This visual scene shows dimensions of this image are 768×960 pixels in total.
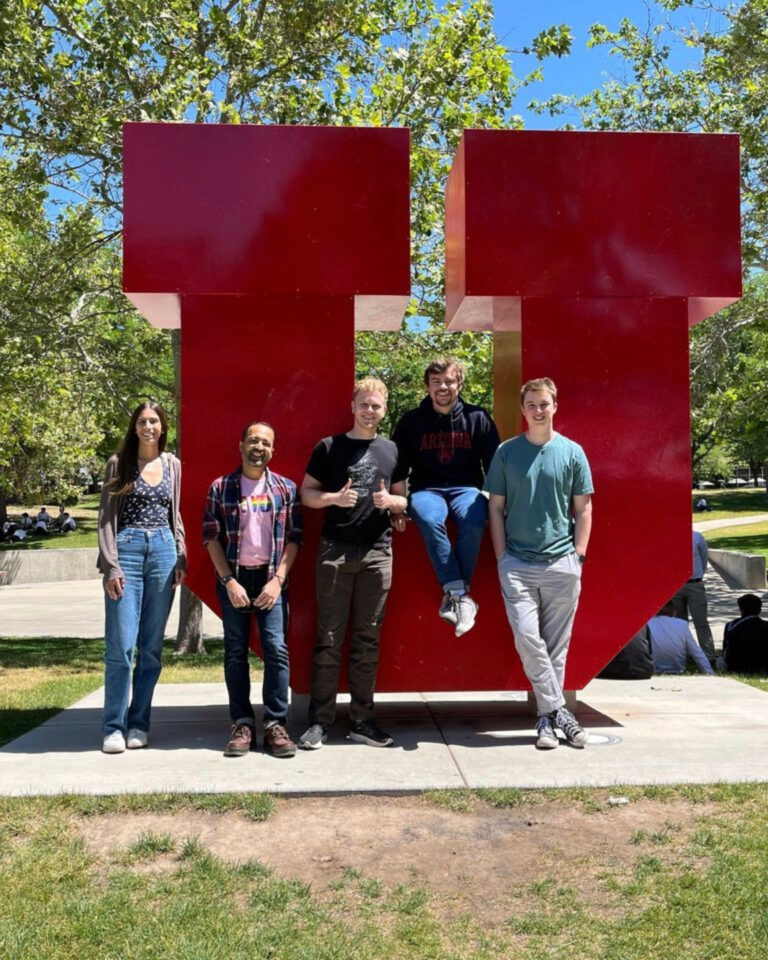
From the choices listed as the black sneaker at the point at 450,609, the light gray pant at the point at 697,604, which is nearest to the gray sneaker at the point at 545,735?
the black sneaker at the point at 450,609

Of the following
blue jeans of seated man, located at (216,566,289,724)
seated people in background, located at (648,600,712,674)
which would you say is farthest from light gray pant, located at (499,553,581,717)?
seated people in background, located at (648,600,712,674)

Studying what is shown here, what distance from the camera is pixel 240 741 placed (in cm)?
554

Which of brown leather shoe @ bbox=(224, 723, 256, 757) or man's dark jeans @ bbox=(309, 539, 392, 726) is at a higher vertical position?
man's dark jeans @ bbox=(309, 539, 392, 726)

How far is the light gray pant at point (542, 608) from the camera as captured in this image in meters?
5.77

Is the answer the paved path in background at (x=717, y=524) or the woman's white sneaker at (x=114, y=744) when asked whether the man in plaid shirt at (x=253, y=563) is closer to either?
the woman's white sneaker at (x=114, y=744)

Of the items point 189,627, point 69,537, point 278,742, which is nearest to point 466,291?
point 278,742

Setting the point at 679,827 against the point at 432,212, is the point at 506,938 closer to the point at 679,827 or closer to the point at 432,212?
the point at 679,827

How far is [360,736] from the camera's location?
588 cm

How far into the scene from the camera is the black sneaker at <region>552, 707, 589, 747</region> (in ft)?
18.7

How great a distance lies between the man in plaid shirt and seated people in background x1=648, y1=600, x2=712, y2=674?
448 centimetres

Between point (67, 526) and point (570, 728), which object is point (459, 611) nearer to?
point (570, 728)

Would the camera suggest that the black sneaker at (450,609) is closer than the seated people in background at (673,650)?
Yes

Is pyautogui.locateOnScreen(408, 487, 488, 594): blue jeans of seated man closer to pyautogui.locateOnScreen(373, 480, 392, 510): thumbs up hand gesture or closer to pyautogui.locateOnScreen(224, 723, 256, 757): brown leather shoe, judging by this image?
pyautogui.locateOnScreen(373, 480, 392, 510): thumbs up hand gesture

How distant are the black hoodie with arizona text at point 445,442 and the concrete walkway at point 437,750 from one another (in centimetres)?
156
